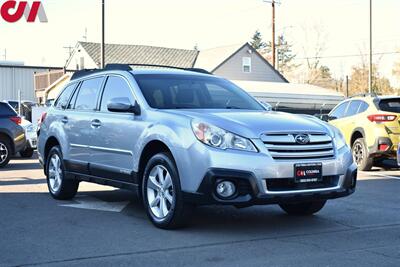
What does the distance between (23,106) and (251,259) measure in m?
21.9

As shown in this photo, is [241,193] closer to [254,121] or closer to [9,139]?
[254,121]

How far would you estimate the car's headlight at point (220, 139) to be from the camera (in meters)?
5.82

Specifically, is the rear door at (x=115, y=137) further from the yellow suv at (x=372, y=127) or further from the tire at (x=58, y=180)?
the yellow suv at (x=372, y=127)

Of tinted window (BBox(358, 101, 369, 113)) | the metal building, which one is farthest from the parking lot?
the metal building

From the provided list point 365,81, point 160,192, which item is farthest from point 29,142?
point 365,81

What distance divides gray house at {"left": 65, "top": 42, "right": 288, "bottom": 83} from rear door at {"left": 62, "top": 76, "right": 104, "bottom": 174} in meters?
32.5

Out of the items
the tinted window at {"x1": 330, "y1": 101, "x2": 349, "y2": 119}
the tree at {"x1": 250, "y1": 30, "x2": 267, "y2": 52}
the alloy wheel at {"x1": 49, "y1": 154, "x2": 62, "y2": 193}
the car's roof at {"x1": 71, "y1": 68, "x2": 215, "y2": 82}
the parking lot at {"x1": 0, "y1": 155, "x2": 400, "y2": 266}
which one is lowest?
the parking lot at {"x1": 0, "y1": 155, "x2": 400, "y2": 266}

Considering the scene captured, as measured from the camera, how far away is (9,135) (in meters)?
13.9

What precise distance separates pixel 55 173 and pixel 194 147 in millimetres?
3566

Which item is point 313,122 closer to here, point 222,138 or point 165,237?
point 222,138

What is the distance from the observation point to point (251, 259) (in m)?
5.15

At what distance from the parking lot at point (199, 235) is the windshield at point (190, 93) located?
1344 mm

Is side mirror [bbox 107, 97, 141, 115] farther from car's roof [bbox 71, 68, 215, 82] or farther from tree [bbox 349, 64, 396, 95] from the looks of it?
tree [bbox 349, 64, 396, 95]

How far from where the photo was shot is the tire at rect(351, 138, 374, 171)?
12.7m
